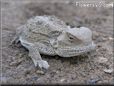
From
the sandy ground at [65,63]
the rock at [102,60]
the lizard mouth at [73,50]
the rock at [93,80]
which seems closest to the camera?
the rock at [93,80]

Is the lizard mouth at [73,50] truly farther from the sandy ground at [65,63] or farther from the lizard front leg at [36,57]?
the lizard front leg at [36,57]

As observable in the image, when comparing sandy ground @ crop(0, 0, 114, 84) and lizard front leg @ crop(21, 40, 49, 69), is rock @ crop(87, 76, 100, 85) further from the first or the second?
lizard front leg @ crop(21, 40, 49, 69)

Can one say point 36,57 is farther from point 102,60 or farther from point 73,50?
point 102,60

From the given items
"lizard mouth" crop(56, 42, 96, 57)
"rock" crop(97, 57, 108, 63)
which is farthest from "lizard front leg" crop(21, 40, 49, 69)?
"rock" crop(97, 57, 108, 63)

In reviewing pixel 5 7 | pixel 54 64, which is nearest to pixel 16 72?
pixel 54 64

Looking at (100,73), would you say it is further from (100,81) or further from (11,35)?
(11,35)

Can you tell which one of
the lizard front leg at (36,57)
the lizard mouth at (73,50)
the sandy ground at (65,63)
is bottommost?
A: the sandy ground at (65,63)

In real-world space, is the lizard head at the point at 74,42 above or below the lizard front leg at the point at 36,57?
above

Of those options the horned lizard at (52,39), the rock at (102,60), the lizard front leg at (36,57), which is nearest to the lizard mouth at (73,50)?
the horned lizard at (52,39)
